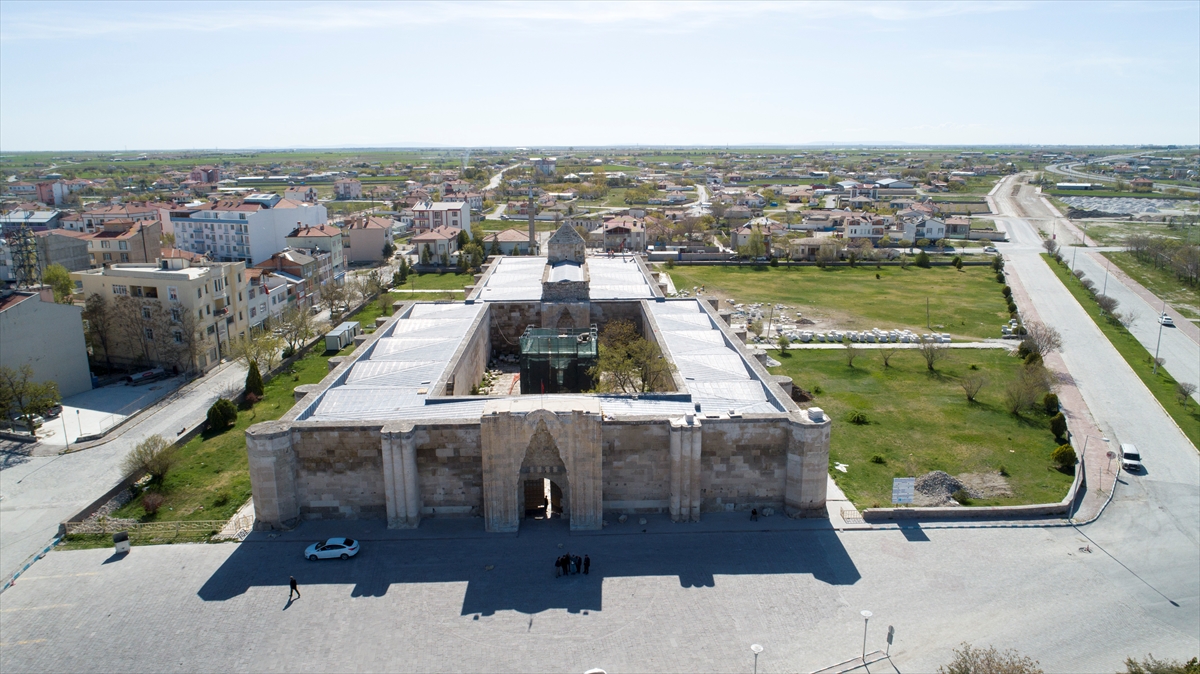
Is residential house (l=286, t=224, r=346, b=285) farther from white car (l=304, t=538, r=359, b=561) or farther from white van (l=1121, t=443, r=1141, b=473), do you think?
white van (l=1121, t=443, r=1141, b=473)

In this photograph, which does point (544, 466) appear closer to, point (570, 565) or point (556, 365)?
point (570, 565)

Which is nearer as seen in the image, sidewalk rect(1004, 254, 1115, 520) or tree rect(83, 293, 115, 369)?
sidewalk rect(1004, 254, 1115, 520)

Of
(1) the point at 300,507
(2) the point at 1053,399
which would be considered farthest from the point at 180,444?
(2) the point at 1053,399

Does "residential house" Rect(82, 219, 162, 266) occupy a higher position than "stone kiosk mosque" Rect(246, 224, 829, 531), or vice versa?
"residential house" Rect(82, 219, 162, 266)

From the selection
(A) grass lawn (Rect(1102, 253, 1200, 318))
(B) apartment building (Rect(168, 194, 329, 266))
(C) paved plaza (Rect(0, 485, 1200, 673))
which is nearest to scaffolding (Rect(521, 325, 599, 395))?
(C) paved plaza (Rect(0, 485, 1200, 673))

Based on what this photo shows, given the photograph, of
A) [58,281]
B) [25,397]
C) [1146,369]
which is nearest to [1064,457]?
[1146,369]
